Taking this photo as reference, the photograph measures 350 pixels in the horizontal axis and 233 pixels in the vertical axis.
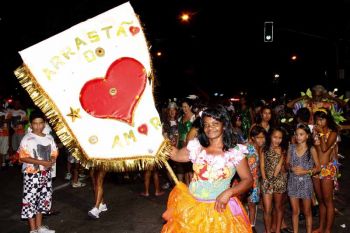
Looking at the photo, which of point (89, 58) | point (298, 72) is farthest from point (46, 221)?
point (298, 72)

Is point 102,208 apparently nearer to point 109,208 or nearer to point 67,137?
point 109,208

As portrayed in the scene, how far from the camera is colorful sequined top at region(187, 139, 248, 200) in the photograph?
3.42m

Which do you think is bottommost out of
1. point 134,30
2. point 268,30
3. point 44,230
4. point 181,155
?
point 44,230

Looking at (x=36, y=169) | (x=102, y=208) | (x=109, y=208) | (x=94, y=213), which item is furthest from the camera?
(x=109, y=208)

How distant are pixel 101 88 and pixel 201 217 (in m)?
1.40

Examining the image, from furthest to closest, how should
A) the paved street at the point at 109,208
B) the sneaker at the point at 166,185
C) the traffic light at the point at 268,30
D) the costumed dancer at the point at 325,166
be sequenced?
the traffic light at the point at 268,30, the sneaker at the point at 166,185, the paved street at the point at 109,208, the costumed dancer at the point at 325,166

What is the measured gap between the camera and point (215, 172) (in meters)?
3.44

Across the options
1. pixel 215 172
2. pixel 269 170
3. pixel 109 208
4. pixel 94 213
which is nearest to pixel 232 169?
pixel 215 172

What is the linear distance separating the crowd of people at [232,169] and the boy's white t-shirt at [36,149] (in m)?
0.01

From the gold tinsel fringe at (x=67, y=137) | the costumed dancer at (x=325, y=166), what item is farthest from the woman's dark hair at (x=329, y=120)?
the gold tinsel fringe at (x=67, y=137)

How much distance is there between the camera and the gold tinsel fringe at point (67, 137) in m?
3.18

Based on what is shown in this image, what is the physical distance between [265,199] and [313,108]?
261 cm

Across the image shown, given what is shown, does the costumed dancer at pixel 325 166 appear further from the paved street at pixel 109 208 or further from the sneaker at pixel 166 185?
the sneaker at pixel 166 185

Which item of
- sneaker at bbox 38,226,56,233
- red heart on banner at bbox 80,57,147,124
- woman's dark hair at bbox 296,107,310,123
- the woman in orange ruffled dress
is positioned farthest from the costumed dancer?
sneaker at bbox 38,226,56,233
